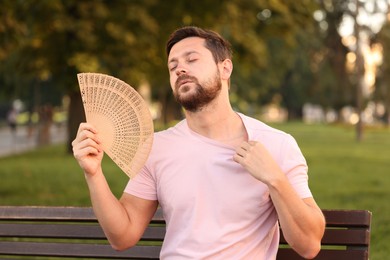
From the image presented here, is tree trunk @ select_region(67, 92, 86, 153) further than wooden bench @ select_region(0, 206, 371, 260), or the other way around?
tree trunk @ select_region(67, 92, 86, 153)

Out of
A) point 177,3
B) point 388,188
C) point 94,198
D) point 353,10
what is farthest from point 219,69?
point 353,10

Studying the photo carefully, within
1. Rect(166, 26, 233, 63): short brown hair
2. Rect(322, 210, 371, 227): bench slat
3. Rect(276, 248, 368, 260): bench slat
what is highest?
Rect(166, 26, 233, 63): short brown hair

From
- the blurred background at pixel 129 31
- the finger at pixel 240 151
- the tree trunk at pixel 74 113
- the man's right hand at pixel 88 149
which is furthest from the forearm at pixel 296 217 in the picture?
the tree trunk at pixel 74 113

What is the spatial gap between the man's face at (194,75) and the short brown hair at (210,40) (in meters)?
0.02

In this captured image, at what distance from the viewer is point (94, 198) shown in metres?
3.25

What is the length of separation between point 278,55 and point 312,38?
4782 mm

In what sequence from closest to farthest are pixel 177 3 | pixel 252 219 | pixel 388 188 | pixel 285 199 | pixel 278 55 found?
pixel 285 199 → pixel 252 219 → pixel 388 188 → pixel 177 3 → pixel 278 55

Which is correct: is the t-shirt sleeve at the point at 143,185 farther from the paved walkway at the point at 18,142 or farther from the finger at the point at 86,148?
the paved walkway at the point at 18,142

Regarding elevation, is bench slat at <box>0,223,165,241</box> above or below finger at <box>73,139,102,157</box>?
below

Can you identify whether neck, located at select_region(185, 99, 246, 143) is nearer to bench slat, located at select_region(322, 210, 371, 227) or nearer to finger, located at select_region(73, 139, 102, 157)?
finger, located at select_region(73, 139, 102, 157)

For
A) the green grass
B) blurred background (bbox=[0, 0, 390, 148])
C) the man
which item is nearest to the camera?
the man

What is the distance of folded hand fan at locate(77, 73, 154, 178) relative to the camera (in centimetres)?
317

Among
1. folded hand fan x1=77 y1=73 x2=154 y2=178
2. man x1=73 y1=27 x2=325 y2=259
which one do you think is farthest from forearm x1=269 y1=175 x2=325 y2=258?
folded hand fan x1=77 y1=73 x2=154 y2=178

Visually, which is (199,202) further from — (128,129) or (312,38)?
(312,38)
